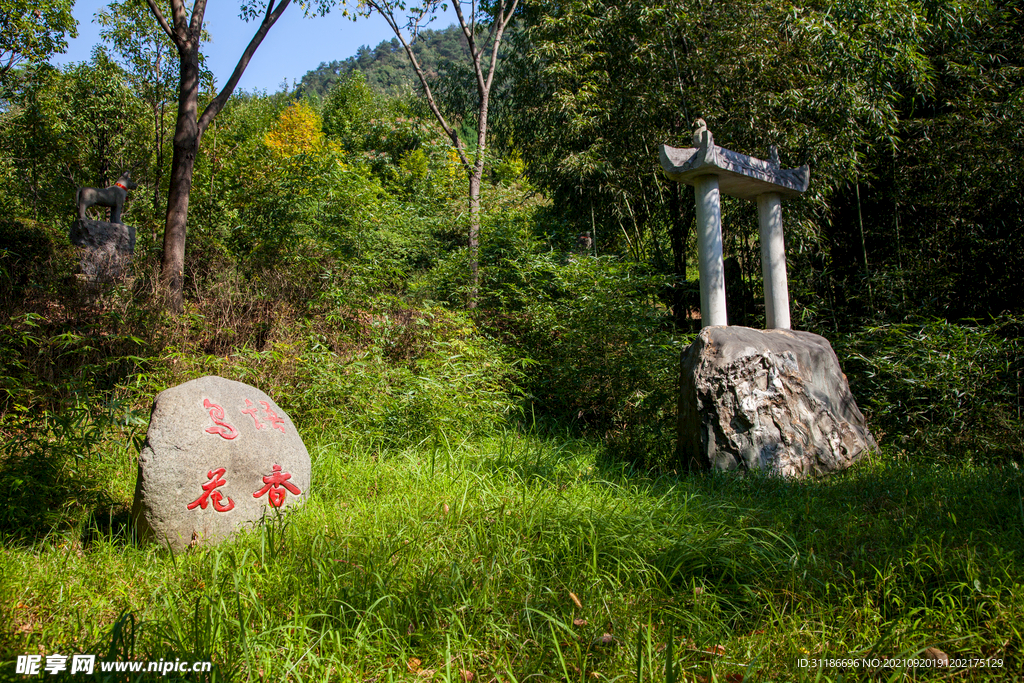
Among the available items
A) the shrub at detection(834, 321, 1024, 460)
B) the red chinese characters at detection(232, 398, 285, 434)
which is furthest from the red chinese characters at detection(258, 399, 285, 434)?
the shrub at detection(834, 321, 1024, 460)

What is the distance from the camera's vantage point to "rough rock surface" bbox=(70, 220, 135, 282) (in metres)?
6.71

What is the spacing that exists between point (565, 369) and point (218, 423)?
3.36m

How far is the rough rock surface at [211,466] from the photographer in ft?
8.81

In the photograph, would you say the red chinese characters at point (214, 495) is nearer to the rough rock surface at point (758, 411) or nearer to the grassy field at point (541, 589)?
the grassy field at point (541, 589)

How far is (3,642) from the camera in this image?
6.52ft

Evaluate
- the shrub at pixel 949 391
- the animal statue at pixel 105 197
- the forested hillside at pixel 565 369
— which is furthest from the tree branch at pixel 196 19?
the shrub at pixel 949 391

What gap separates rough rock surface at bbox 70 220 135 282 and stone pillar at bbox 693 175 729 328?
5.91 metres

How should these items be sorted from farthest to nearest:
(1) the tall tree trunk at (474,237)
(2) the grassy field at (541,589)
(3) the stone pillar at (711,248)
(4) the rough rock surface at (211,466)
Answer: (1) the tall tree trunk at (474,237)
(3) the stone pillar at (711,248)
(4) the rough rock surface at (211,466)
(2) the grassy field at (541,589)

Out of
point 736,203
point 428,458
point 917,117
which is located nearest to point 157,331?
point 428,458

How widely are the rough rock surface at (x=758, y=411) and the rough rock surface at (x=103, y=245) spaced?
599cm

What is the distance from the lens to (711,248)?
4.95 meters

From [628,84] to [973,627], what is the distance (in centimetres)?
633

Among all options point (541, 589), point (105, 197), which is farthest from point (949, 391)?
point (105, 197)

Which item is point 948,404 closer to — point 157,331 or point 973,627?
point 973,627
